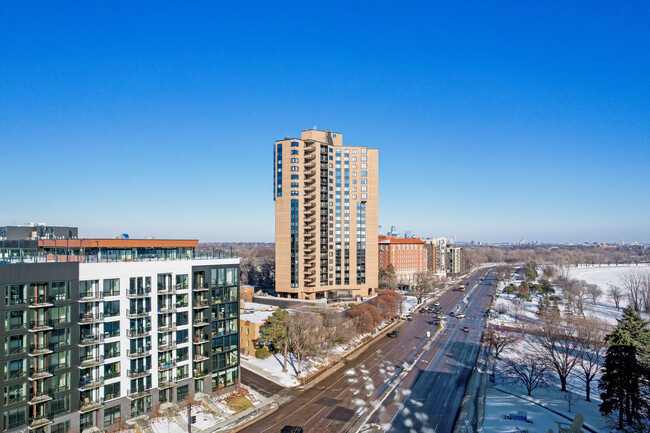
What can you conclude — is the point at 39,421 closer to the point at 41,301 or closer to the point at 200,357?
the point at 41,301

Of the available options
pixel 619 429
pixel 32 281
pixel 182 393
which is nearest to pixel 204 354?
pixel 182 393

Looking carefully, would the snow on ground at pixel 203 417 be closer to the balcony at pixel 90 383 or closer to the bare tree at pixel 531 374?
the balcony at pixel 90 383

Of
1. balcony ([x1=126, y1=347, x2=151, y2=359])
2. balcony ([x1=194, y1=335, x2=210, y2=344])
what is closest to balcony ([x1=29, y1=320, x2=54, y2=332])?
balcony ([x1=126, y1=347, x2=151, y2=359])

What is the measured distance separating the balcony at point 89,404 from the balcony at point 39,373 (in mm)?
4650

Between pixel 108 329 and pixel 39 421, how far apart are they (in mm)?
9009

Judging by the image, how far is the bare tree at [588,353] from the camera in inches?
1956

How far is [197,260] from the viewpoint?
159 ft

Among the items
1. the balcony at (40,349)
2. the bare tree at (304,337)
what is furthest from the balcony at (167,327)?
the bare tree at (304,337)

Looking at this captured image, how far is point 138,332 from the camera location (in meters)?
41.9

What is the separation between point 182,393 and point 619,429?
46.0 meters

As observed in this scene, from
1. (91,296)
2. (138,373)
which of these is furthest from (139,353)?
(91,296)

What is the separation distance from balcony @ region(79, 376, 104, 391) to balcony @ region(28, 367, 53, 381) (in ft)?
11.3

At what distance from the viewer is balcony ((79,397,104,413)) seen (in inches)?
1460

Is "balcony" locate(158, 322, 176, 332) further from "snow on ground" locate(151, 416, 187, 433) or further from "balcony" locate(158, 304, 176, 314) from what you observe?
"snow on ground" locate(151, 416, 187, 433)
